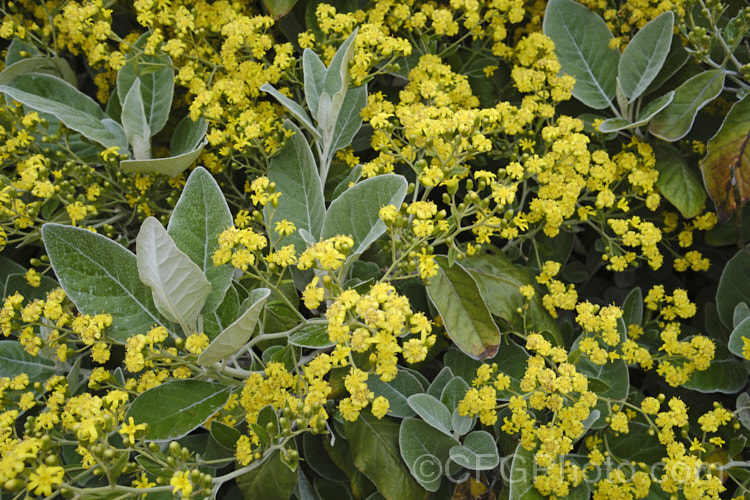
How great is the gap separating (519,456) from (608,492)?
183 millimetres

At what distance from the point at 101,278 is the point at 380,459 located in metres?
0.69

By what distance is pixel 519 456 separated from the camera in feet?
3.93

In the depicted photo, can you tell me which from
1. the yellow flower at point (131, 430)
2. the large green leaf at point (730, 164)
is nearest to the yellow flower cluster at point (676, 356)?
the large green leaf at point (730, 164)

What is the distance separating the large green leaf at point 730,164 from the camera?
4.34 feet

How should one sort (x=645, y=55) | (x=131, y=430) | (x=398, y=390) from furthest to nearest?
(x=645, y=55)
(x=398, y=390)
(x=131, y=430)

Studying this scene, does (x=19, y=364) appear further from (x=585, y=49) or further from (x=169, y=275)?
(x=585, y=49)

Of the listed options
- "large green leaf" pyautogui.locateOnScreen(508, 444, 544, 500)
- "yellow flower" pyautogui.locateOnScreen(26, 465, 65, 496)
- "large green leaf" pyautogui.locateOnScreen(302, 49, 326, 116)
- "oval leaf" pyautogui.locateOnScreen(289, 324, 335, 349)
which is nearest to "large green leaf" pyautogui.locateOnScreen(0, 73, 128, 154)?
"large green leaf" pyautogui.locateOnScreen(302, 49, 326, 116)

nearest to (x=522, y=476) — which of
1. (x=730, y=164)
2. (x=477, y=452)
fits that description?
(x=477, y=452)

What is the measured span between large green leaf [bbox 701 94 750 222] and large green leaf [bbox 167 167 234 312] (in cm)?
110

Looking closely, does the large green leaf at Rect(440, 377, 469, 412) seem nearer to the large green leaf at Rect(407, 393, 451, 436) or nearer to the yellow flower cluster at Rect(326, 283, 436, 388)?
the large green leaf at Rect(407, 393, 451, 436)

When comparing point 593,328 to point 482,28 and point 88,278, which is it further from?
point 88,278

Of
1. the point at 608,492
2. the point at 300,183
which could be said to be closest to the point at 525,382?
the point at 608,492

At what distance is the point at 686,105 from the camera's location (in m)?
1.43

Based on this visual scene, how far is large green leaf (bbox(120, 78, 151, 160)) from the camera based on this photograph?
1.43 m
